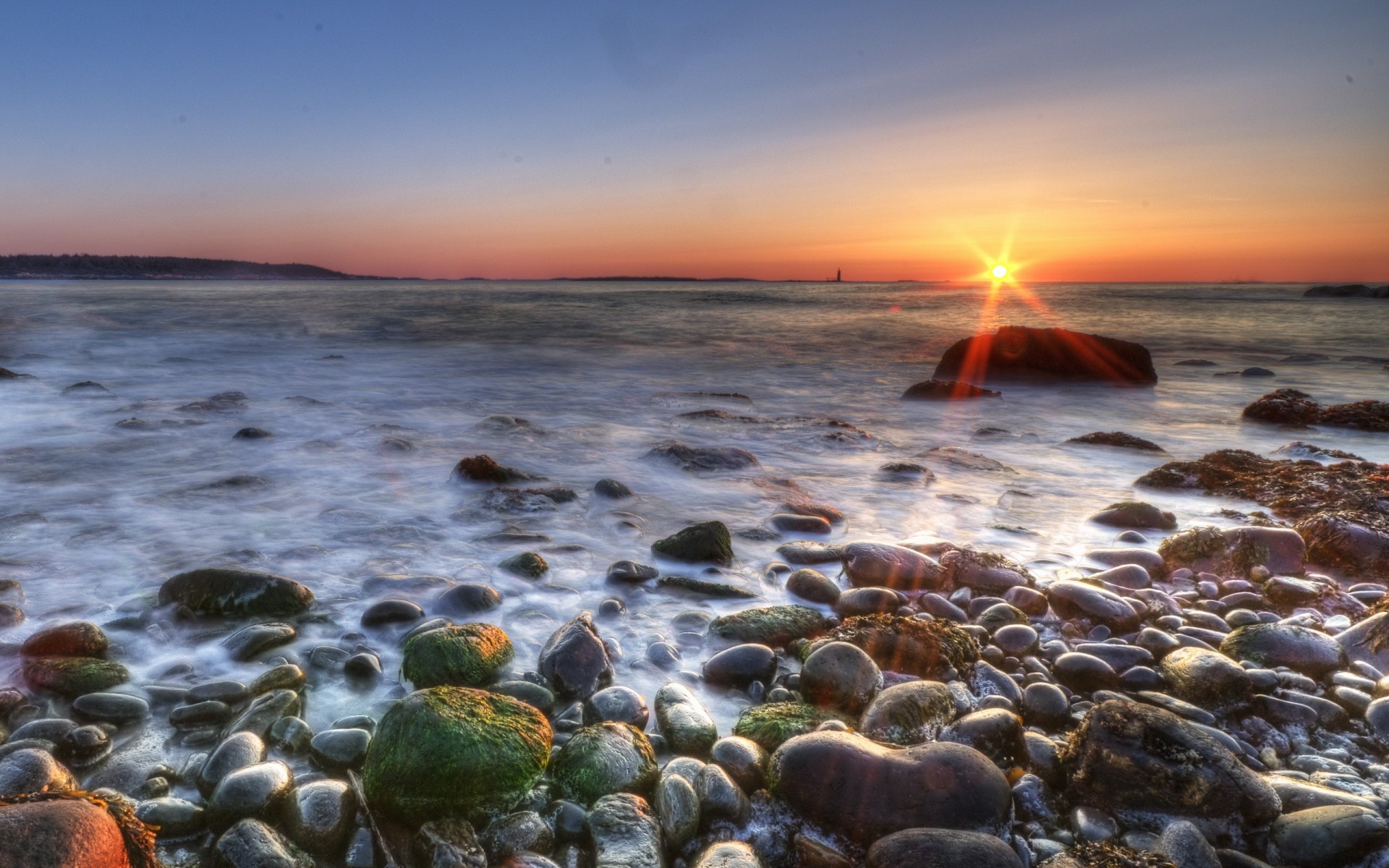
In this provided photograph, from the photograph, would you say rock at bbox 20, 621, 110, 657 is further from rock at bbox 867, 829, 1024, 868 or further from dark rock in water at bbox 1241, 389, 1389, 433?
dark rock in water at bbox 1241, 389, 1389, 433

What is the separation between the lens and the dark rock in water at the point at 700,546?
3.78 m

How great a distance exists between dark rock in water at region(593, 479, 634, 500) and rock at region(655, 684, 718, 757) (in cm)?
268

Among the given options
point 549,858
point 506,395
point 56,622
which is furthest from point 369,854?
point 506,395

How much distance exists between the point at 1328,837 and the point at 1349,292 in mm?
90091

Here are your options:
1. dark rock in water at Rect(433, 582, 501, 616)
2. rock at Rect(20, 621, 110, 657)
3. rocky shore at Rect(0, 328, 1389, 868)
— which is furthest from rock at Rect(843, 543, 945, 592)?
rock at Rect(20, 621, 110, 657)

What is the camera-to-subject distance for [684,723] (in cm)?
225

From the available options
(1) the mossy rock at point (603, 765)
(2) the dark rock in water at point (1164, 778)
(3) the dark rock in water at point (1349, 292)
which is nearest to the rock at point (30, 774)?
(1) the mossy rock at point (603, 765)

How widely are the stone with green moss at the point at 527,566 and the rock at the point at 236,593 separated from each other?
2.85ft

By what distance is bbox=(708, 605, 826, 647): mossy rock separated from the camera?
290 cm

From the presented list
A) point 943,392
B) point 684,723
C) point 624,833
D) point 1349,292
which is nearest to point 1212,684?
point 684,723

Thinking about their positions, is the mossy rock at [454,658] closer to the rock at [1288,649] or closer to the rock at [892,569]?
the rock at [892,569]

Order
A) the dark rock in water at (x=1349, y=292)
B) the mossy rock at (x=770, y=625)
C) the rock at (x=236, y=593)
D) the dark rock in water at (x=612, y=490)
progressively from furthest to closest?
1. the dark rock in water at (x=1349, y=292)
2. the dark rock in water at (x=612, y=490)
3. the rock at (x=236, y=593)
4. the mossy rock at (x=770, y=625)

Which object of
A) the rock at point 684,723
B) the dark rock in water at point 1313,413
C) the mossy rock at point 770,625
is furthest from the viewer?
the dark rock in water at point 1313,413

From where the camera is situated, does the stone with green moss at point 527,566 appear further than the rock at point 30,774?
Yes
